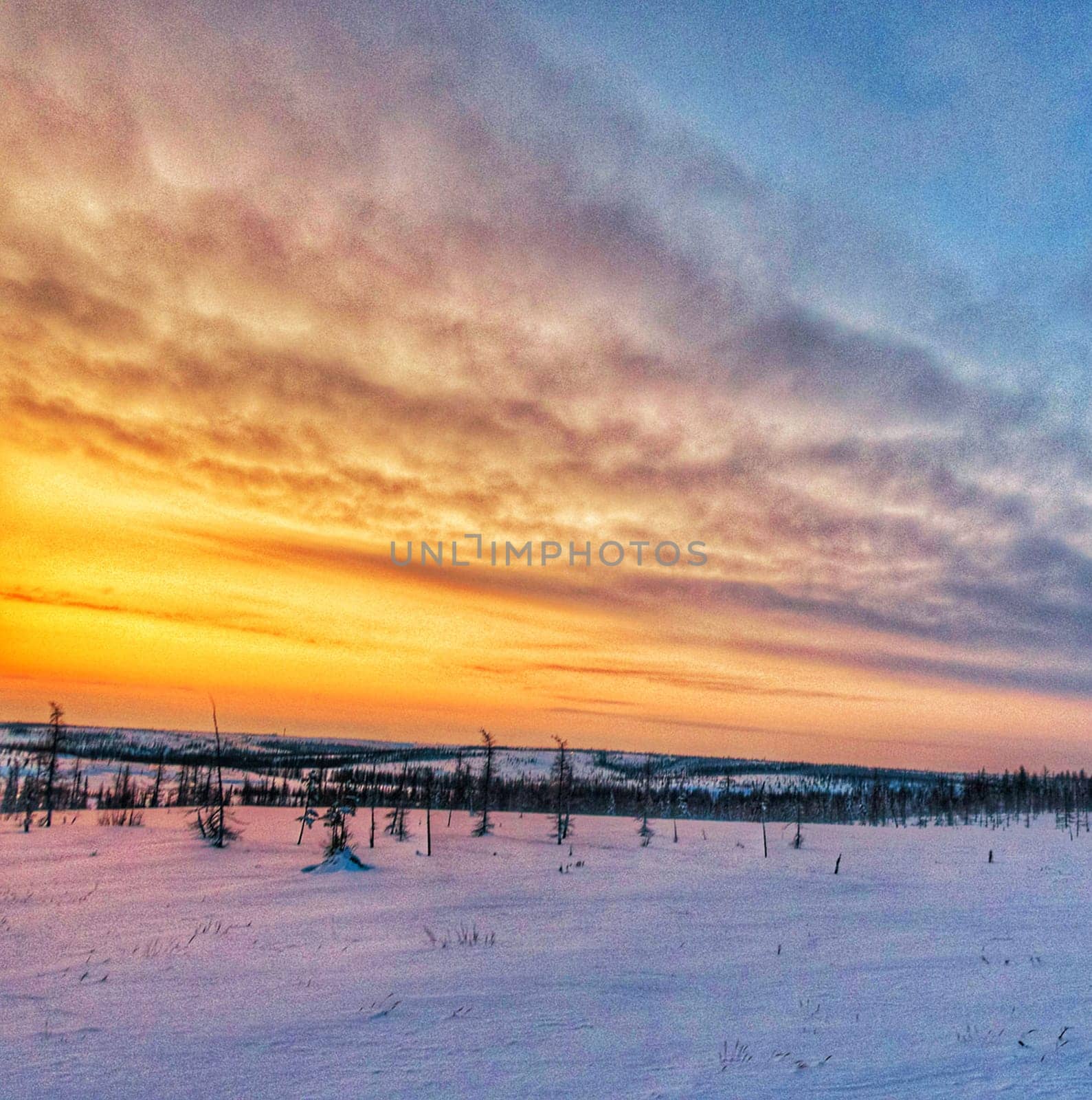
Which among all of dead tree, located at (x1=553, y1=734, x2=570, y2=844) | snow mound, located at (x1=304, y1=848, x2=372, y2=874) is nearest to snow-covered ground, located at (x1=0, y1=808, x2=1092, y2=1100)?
snow mound, located at (x1=304, y1=848, x2=372, y2=874)

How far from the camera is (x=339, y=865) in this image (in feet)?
94.8

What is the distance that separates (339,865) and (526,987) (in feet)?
62.4

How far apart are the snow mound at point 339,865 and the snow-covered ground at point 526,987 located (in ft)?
3.26

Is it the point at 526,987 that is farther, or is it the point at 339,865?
the point at 339,865

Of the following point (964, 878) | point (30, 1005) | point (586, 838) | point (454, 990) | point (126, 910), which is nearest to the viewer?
point (30, 1005)

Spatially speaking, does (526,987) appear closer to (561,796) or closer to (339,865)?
(339,865)

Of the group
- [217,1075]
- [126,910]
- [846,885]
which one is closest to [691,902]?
[846,885]


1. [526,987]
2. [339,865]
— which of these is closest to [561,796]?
[339,865]

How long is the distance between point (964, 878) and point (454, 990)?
27.7 m

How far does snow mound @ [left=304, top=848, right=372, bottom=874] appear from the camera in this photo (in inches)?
1124

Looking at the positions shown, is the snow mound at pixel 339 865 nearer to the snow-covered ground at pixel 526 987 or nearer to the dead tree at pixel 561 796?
the snow-covered ground at pixel 526 987

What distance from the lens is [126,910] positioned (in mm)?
18422

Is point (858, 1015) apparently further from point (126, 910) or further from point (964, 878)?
point (964, 878)

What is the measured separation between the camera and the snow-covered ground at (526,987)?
8.36 meters
